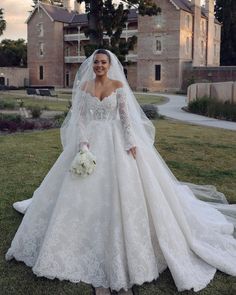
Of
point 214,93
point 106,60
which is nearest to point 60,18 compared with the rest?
point 214,93

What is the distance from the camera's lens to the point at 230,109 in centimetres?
2075

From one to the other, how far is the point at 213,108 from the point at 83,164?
1846cm

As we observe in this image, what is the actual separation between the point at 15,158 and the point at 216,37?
170 feet

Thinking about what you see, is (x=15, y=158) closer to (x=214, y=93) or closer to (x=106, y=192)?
(x=106, y=192)

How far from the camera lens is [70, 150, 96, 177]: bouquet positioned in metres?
4.16

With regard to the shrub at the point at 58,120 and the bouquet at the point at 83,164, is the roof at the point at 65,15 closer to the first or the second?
the shrub at the point at 58,120

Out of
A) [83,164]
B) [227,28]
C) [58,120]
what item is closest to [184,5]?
[227,28]

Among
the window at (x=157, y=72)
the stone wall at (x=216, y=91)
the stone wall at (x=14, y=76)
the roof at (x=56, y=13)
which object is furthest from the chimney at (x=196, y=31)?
the stone wall at (x=216, y=91)

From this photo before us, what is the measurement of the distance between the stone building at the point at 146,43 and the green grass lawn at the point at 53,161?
32.8 m

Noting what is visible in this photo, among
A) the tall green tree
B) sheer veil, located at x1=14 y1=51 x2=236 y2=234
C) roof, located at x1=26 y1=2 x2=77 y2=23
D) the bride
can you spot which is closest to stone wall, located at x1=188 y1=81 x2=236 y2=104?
sheer veil, located at x1=14 y1=51 x2=236 y2=234

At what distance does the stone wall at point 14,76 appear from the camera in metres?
59.2

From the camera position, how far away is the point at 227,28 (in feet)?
191

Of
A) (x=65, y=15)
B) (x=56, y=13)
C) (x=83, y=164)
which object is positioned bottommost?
(x=83, y=164)

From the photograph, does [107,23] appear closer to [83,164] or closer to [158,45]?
[83,164]
